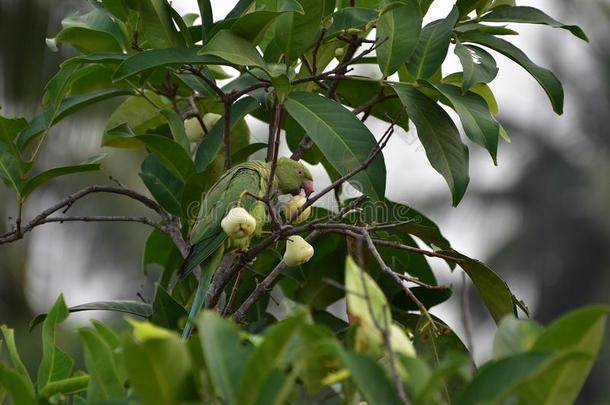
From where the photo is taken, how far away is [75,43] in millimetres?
2225

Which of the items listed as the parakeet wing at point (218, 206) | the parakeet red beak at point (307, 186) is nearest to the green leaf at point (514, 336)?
the parakeet wing at point (218, 206)

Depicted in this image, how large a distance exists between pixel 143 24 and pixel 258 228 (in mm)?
750

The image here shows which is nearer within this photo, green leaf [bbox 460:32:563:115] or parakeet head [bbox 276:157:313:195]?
green leaf [bbox 460:32:563:115]

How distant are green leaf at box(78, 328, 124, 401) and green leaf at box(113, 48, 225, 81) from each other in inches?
30.0

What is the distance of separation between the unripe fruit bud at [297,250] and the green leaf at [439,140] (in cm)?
35

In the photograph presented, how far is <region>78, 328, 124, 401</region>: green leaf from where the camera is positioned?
134 centimetres

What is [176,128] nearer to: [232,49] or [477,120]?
[232,49]

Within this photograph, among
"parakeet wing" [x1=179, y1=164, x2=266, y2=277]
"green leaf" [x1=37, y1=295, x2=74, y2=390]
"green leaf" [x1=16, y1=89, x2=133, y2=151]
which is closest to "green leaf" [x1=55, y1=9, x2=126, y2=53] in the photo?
"green leaf" [x1=16, y1=89, x2=133, y2=151]

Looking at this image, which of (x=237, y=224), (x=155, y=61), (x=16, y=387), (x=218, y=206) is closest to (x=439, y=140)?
(x=237, y=224)

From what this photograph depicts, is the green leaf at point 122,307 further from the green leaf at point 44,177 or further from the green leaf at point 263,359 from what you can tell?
the green leaf at point 263,359

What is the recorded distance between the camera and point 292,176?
302cm

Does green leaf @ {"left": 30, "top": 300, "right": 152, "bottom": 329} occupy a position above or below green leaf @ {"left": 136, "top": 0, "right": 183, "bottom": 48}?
below

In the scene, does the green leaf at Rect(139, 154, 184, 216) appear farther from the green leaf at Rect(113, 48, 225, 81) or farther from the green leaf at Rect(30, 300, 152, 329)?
the green leaf at Rect(113, 48, 225, 81)

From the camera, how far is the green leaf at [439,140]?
1995 mm
